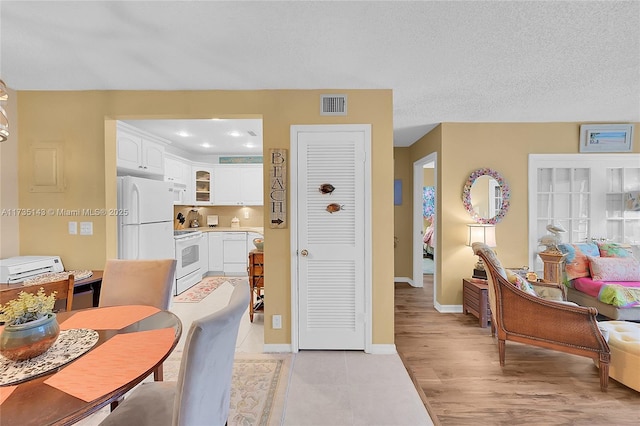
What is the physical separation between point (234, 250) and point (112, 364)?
4.34 m

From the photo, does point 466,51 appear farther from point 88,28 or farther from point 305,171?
point 88,28

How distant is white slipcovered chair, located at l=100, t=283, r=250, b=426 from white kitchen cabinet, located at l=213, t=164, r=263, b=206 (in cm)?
447

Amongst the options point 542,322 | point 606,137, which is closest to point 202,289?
point 542,322

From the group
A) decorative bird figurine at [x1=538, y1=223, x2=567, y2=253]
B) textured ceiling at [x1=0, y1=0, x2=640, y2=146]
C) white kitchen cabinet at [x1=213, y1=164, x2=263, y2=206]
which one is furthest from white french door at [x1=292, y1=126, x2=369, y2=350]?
white kitchen cabinet at [x1=213, y1=164, x2=263, y2=206]

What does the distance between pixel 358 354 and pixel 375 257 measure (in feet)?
2.98

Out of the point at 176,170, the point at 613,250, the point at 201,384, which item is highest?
the point at 176,170

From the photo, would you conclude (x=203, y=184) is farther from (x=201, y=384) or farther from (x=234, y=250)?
(x=201, y=384)

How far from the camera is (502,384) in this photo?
7.24 ft

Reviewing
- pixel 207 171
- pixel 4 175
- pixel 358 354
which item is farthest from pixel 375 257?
pixel 207 171

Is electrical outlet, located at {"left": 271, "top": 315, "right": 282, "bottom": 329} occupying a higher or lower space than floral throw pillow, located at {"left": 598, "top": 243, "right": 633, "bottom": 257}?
lower

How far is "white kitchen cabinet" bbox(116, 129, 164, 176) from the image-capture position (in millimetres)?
3366

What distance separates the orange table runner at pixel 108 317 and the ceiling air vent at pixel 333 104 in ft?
6.81

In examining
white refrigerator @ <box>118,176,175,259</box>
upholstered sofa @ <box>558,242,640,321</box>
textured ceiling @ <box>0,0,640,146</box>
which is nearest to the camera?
textured ceiling @ <box>0,0,640,146</box>

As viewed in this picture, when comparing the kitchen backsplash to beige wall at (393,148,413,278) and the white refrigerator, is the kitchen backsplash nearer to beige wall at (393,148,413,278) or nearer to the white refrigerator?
the white refrigerator
